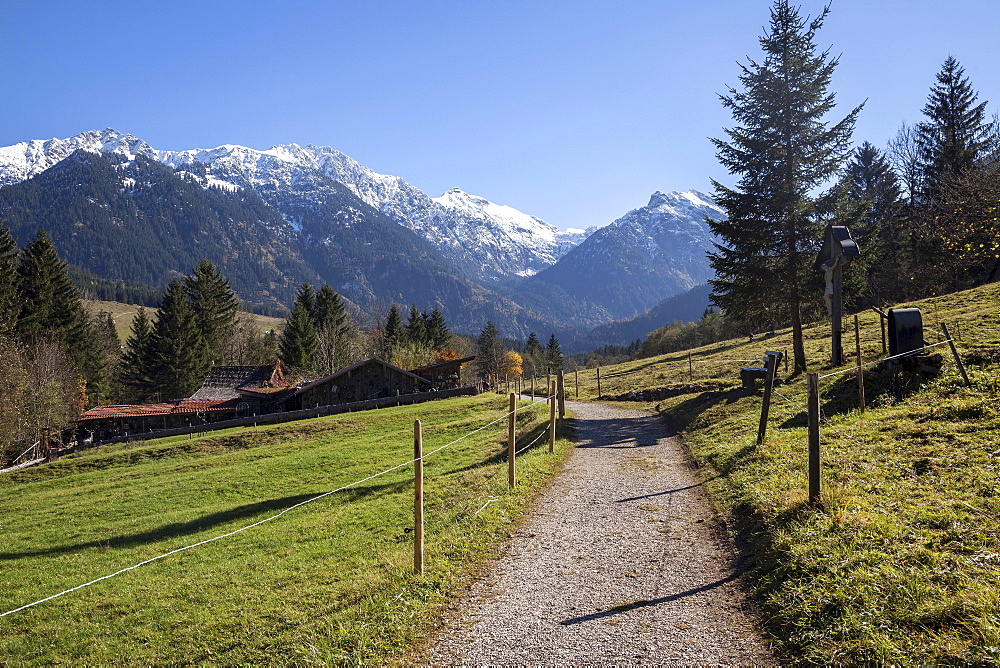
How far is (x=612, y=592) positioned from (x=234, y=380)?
60442 millimetres

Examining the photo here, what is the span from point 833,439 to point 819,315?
1541 centimetres

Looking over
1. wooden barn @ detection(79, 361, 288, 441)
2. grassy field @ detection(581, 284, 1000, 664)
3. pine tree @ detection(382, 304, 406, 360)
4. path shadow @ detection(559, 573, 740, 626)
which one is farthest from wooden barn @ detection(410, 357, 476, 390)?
path shadow @ detection(559, 573, 740, 626)

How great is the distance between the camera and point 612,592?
6.75 meters

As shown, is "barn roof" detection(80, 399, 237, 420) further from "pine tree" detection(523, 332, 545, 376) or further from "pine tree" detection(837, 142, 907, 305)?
"pine tree" detection(523, 332, 545, 376)

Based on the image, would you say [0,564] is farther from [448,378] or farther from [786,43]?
[448,378]

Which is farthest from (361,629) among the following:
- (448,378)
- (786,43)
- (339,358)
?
(339,358)

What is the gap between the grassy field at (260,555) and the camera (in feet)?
21.9

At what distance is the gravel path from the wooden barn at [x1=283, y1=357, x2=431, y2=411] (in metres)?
39.8

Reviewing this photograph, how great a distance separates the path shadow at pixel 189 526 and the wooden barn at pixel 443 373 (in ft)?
111

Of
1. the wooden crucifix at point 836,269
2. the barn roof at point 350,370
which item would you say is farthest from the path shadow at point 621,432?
the barn roof at point 350,370

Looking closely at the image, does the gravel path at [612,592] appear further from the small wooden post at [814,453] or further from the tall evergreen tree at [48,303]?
the tall evergreen tree at [48,303]

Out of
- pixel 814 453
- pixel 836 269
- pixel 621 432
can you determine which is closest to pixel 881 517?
pixel 814 453

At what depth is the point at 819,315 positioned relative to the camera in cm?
2462

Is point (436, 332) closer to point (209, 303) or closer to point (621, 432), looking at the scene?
point (209, 303)
